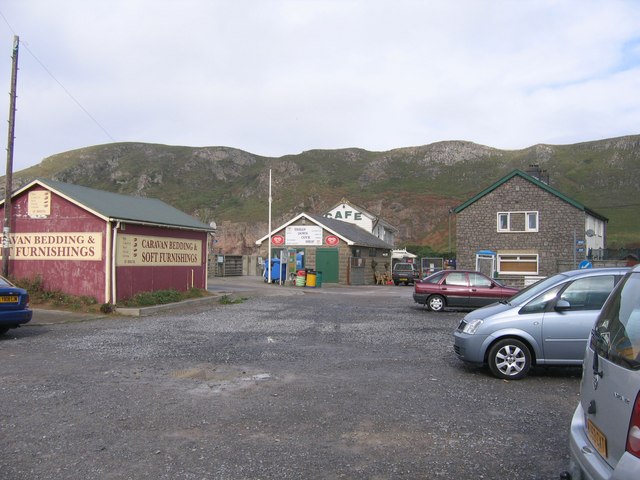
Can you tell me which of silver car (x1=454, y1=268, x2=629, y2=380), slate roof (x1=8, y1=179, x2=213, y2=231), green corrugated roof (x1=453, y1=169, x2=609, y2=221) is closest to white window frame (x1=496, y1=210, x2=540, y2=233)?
green corrugated roof (x1=453, y1=169, x2=609, y2=221)

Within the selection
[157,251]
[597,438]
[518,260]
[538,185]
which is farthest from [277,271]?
[597,438]

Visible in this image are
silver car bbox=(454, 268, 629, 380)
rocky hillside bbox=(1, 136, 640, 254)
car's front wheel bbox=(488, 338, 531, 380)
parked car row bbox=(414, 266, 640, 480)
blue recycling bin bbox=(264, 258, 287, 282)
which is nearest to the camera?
parked car row bbox=(414, 266, 640, 480)

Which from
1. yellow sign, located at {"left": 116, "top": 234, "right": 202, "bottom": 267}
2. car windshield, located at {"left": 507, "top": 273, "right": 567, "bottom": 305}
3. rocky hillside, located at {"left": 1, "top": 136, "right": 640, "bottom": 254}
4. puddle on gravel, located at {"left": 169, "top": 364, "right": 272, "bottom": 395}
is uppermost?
rocky hillside, located at {"left": 1, "top": 136, "right": 640, "bottom": 254}

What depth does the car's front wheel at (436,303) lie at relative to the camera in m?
18.6

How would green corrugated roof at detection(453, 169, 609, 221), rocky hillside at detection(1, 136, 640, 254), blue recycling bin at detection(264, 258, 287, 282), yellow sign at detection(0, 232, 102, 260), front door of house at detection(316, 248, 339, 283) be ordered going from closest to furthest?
1. yellow sign at detection(0, 232, 102, 260)
2. green corrugated roof at detection(453, 169, 609, 221)
3. blue recycling bin at detection(264, 258, 287, 282)
4. front door of house at detection(316, 248, 339, 283)
5. rocky hillside at detection(1, 136, 640, 254)

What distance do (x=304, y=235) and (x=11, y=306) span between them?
29.4m

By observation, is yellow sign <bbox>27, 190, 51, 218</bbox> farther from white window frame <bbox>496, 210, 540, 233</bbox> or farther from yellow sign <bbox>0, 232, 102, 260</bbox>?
white window frame <bbox>496, 210, 540, 233</bbox>

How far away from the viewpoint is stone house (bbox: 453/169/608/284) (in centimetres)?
3403

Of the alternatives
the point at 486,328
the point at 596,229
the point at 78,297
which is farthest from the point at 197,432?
the point at 596,229

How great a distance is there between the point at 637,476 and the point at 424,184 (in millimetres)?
108257

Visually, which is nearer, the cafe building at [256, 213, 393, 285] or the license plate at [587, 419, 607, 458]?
the license plate at [587, 419, 607, 458]

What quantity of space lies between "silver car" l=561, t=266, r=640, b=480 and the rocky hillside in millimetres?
65878

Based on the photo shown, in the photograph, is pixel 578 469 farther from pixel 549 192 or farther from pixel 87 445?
pixel 549 192

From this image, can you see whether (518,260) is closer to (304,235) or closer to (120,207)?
(304,235)
